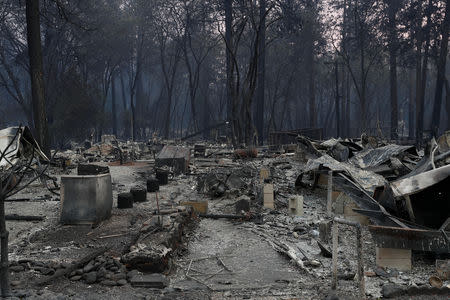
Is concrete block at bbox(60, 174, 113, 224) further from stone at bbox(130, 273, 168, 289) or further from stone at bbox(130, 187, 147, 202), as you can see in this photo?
stone at bbox(130, 273, 168, 289)

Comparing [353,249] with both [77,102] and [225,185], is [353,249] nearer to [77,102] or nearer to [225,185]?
[225,185]

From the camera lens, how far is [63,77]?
2753 centimetres

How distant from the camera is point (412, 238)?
5227mm

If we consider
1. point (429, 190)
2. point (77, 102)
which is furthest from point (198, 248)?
point (77, 102)

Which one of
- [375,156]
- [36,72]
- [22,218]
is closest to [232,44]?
[36,72]

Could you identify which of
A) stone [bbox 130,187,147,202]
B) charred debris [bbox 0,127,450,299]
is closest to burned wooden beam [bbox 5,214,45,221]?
charred debris [bbox 0,127,450,299]

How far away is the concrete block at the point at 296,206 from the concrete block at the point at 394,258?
9.69 feet

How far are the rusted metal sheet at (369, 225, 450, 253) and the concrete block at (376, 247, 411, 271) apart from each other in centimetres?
8

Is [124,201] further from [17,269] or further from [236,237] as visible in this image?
[17,269]

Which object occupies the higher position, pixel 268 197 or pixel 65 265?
pixel 268 197

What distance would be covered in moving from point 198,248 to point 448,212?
3.76 m

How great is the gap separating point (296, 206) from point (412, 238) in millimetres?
3182

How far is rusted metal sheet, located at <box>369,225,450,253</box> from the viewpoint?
5.21m

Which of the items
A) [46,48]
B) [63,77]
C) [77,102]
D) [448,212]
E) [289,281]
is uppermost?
[46,48]
